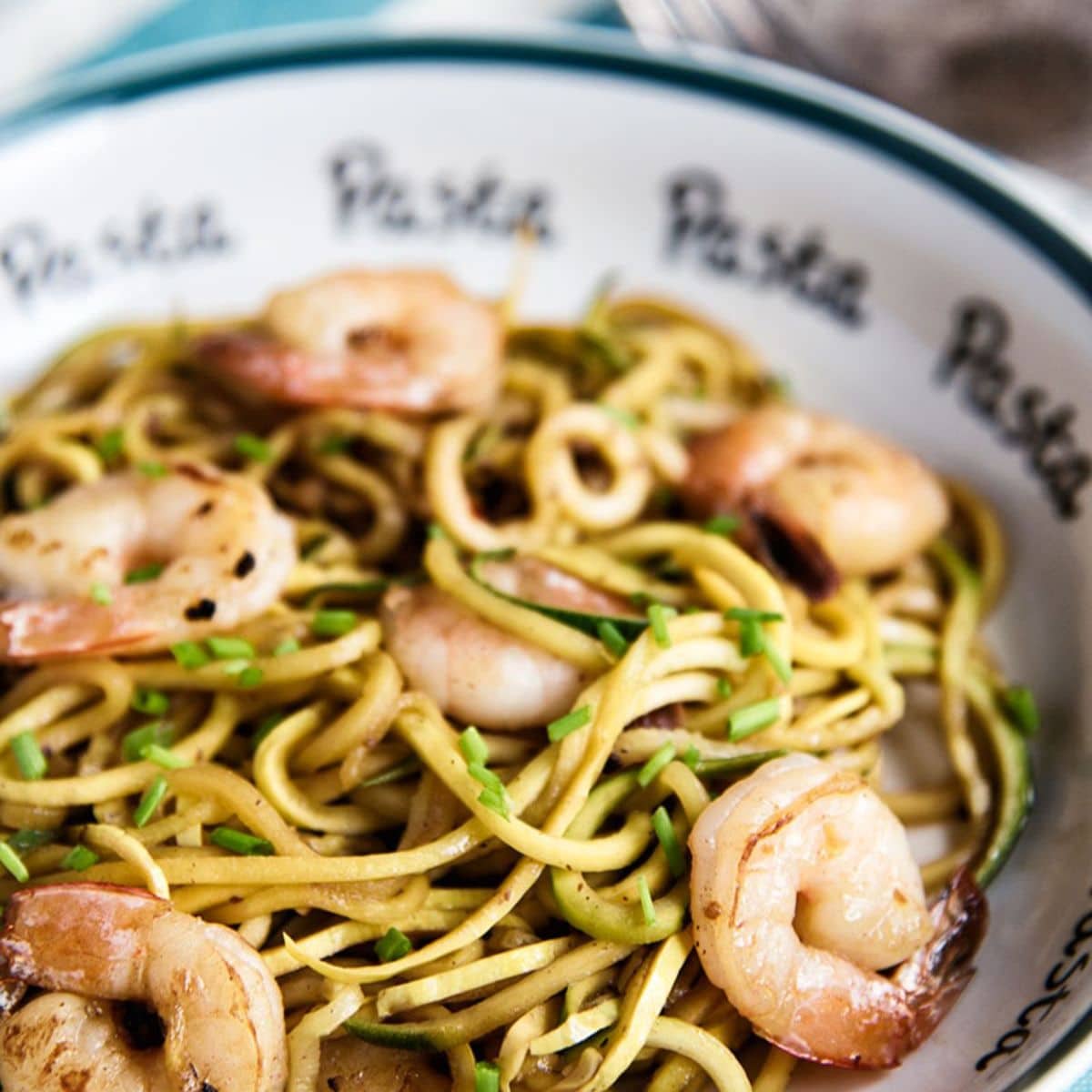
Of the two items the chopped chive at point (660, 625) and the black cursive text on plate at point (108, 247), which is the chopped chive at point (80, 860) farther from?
the black cursive text on plate at point (108, 247)

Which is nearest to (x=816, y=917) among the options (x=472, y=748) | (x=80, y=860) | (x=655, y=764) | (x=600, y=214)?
(x=655, y=764)

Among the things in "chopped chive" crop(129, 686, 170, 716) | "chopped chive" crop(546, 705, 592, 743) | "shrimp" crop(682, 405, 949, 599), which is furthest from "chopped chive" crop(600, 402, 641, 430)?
"chopped chive" crop(129, 686, 170, 716)

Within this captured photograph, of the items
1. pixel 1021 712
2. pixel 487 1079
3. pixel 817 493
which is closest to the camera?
pixel 487 1079

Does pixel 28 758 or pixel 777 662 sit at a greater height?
pixel 777 662

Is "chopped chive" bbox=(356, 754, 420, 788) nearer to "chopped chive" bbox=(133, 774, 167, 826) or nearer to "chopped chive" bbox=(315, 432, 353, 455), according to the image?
"chopped chive" bbox=(133, 774, 167, 826)

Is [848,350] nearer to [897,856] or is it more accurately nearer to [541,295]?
[541,295]

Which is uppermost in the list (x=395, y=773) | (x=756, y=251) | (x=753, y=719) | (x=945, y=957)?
(x=756, y=251)

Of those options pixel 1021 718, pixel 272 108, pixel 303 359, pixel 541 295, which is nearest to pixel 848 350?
pixel 541 295

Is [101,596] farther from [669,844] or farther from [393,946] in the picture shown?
[669,844]

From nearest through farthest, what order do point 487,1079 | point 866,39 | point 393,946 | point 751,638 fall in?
point 487,1079 → point 393,946 → point 751,638 → point 866,39
